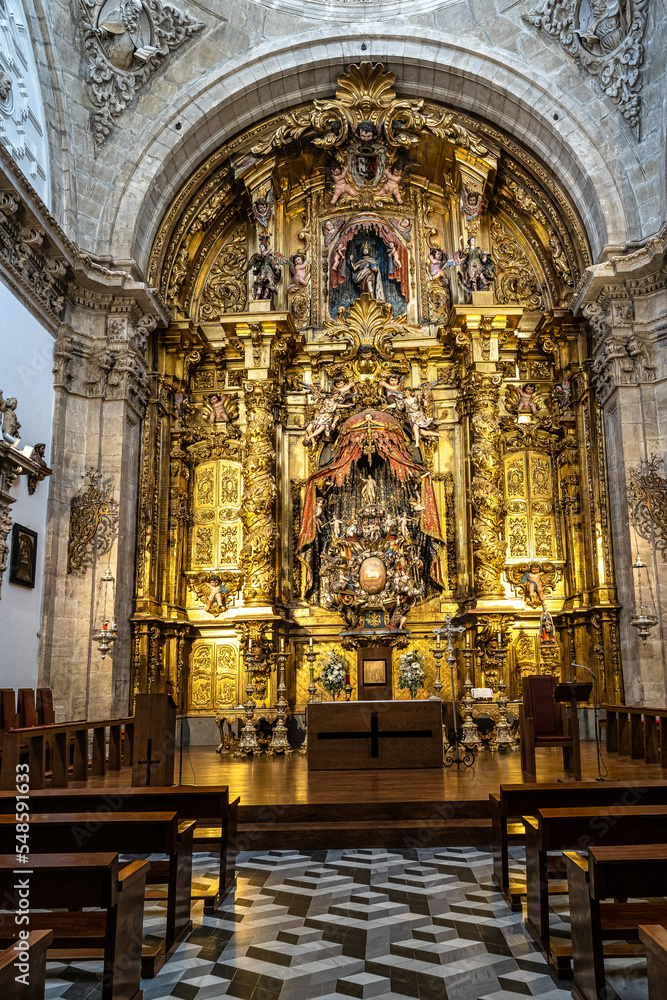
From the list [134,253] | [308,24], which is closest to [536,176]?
[308,24]

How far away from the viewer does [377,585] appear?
14.2 metres

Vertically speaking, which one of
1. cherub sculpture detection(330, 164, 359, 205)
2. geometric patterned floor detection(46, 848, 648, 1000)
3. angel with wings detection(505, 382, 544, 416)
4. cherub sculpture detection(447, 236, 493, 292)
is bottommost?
geometric patterned floor detection(46, 848, 648, 1000)

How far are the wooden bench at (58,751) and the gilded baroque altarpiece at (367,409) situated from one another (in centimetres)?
368

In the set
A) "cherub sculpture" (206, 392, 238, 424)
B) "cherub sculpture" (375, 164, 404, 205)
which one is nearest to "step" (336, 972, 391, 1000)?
"cherub sculpture" (206, 392, 238, 424)

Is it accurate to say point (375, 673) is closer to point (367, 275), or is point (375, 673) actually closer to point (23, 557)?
point (23, 557)

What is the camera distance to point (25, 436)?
1123cm

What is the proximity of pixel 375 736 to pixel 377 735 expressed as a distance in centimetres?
3

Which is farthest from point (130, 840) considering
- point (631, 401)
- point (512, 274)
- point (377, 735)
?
point (512, 274)

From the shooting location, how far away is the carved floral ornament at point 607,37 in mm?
13078

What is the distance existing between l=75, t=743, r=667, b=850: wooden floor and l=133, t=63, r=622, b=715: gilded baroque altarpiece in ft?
14.2

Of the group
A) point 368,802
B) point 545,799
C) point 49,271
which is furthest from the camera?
point 49,271

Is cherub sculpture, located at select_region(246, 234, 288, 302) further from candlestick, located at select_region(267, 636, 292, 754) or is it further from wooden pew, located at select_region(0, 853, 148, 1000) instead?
wooden pew, located at select_region(0, 853, 148, 1000)

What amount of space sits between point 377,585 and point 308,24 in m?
10.4

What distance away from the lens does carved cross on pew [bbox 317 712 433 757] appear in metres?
9.99
